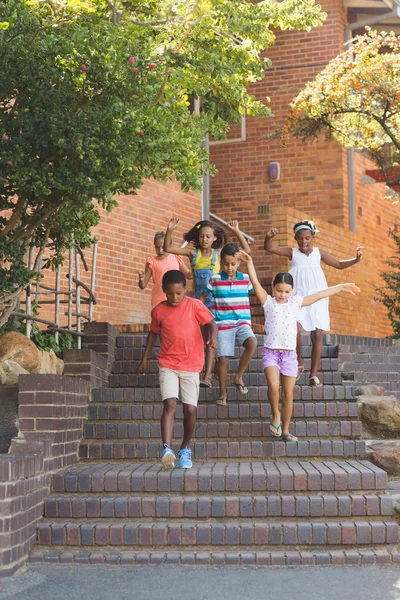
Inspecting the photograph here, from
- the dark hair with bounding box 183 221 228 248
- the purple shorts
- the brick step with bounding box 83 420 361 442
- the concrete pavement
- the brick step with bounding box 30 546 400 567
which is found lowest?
the concrete pavement

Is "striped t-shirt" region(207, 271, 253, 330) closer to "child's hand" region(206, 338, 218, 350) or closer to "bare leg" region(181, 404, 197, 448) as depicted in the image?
"child's hand" region(206, 338, 218, 350)

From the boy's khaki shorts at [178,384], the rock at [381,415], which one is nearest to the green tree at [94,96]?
the boy's khaki shorts at [178,384]

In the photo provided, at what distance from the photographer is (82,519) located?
584 cm

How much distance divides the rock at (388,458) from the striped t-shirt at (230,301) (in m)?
1.50

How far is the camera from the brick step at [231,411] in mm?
7156

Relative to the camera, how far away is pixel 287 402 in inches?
266

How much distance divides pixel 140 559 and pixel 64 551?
494 mm

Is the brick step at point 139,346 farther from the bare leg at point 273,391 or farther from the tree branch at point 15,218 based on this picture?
the tree branch at point 15,218

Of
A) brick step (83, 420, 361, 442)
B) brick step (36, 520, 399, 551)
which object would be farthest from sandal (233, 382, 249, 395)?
brick step (36, 520, 399, 551)

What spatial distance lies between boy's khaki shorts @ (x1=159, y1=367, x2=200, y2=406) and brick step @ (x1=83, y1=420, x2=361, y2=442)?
53 cm

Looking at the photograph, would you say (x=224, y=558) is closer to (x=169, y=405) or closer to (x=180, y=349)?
(x=169, y=405)

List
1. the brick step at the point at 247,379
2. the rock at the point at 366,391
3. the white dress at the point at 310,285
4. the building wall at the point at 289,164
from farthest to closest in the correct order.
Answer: the building wall at the point at 289,164 → the white dress at the point at 310,285 → the brick step at the point at 247,379 → the rock at the point at 366,391

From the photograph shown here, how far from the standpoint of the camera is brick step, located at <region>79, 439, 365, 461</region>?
6.73 m

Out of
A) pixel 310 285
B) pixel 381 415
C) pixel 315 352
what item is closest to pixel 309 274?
pixel 310 285
